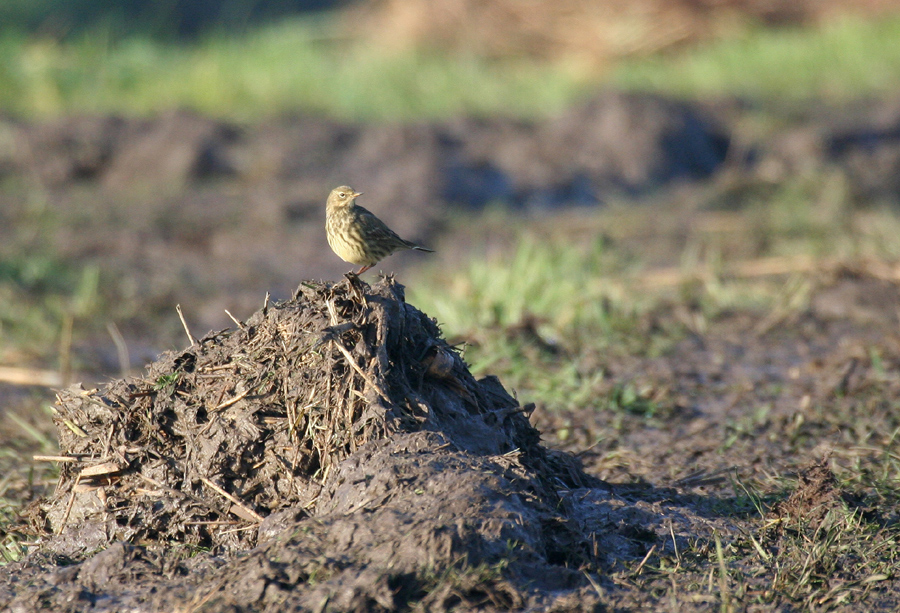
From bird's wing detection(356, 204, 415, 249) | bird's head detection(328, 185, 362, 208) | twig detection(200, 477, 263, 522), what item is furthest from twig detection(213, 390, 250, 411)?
bird's head detection(328, 185, 362, 208)

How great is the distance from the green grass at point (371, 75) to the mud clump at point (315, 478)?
7756mm

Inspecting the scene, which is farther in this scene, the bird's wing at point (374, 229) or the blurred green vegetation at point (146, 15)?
the blurred green vegetation at point (146, 15)

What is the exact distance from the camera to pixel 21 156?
9.66 m

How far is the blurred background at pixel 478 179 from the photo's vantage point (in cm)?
633

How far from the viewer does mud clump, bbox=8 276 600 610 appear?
2.78 m

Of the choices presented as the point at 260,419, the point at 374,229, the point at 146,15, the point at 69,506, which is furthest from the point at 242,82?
the point at 260,419

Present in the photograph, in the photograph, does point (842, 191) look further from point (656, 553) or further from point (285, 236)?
point (656, 553)

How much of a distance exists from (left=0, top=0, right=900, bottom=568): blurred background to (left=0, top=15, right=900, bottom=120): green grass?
5 centimetres

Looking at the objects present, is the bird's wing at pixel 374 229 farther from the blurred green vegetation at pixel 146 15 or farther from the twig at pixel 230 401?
the blurred green vegetation at pixel 146 15

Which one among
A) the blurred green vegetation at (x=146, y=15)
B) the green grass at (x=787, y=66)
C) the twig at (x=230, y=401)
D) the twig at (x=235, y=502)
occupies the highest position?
the blurred green vegetation at (x=146, y=15)

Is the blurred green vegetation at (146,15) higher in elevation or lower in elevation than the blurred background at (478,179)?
higher

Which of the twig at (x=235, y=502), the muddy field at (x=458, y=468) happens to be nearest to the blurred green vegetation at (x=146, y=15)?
the muddy field at (x=458, y=468)

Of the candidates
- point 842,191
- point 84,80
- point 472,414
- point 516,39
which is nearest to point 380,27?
point 516,39

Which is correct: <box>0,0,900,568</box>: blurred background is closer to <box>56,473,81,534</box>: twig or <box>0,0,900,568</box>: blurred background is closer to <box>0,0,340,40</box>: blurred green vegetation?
<box>0,0,340,40</box>: blurred green vegetation
